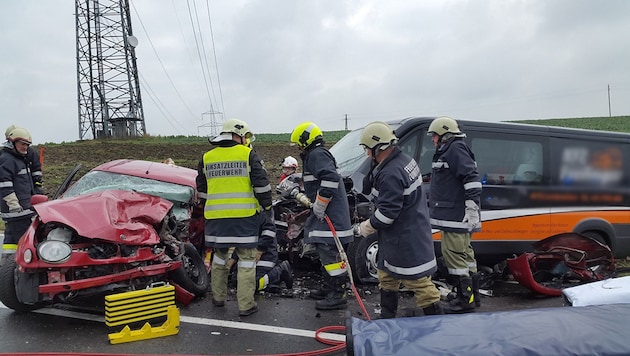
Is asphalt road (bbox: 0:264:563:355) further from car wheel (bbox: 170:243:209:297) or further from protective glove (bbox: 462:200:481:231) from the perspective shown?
protective glove (bbox: 462:200:481:231)

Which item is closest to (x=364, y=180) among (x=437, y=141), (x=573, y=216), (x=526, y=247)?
(x=437, y=141)

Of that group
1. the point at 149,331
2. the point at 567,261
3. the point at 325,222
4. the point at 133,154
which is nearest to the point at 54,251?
the point at 149,331

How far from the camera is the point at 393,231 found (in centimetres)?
391

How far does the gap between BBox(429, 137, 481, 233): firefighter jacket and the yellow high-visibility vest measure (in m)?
1.86

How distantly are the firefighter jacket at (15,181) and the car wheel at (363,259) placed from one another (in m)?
3.76

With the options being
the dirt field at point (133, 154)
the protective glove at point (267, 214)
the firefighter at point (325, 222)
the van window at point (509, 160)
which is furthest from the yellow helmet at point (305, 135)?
the dirt field at point (133, 154)

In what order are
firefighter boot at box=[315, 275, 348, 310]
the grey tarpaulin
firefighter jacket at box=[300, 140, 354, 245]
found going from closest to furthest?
the grey tarpaulin, firefighter jacket at box=[300, 140, 354, 245], firefighter boot at box=[315, 275, 348, 310]

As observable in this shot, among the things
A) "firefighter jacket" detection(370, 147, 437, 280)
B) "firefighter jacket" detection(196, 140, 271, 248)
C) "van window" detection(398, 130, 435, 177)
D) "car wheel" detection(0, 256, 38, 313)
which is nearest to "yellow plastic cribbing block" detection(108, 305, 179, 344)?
"firefighter jacket" detection(196, 140, 271, 248)

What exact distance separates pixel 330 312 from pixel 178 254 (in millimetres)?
1606

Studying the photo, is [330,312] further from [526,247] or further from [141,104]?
[141,104]

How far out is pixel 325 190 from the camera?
4574 millimetres

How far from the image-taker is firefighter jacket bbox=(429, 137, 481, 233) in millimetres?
4562

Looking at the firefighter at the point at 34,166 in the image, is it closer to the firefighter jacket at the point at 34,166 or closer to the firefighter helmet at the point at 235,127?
the firefighter jacket at the point at 34,166

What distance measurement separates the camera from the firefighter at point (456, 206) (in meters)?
4.56
